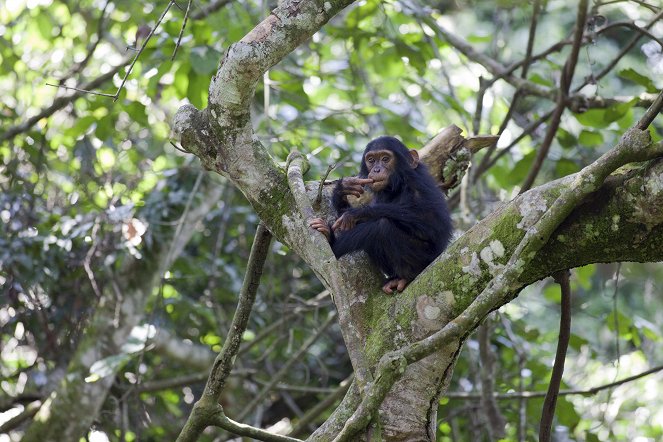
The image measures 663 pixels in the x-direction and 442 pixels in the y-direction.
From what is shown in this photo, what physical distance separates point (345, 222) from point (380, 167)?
980 millimetres

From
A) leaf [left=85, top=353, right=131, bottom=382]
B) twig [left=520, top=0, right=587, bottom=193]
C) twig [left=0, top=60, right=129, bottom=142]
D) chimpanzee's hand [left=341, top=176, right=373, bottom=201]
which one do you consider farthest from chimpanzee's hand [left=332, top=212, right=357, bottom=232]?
twig [left=0, top=60, right=129, bottom=142]

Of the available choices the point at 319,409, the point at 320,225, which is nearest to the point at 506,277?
the point at 320,225

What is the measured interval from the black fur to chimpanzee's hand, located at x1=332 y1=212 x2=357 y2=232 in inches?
1.1

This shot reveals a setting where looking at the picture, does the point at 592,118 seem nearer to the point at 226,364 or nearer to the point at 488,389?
the point at 488,389

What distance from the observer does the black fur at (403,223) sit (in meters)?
4.03

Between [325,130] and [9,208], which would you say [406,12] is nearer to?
[325,130]

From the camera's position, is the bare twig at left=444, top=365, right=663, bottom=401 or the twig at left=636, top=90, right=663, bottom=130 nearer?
the twig at left=636, top=90, right=663, bottom=130

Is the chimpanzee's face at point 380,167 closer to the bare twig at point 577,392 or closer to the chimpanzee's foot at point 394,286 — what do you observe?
the chimpanzee's foot at point 394,286

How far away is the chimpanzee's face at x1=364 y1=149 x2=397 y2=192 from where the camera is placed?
4.86 meters

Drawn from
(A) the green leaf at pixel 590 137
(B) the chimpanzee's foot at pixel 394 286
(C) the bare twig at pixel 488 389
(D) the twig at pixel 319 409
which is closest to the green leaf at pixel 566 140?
(A) the green leaf at pixel 590 137

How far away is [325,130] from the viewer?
7.00 metres

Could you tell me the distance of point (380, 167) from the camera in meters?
4.89

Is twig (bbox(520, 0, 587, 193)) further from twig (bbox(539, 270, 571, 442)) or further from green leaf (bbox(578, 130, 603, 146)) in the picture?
twig (bbox(539, 270, 571, 442))

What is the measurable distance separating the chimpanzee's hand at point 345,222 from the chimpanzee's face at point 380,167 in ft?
2.63
